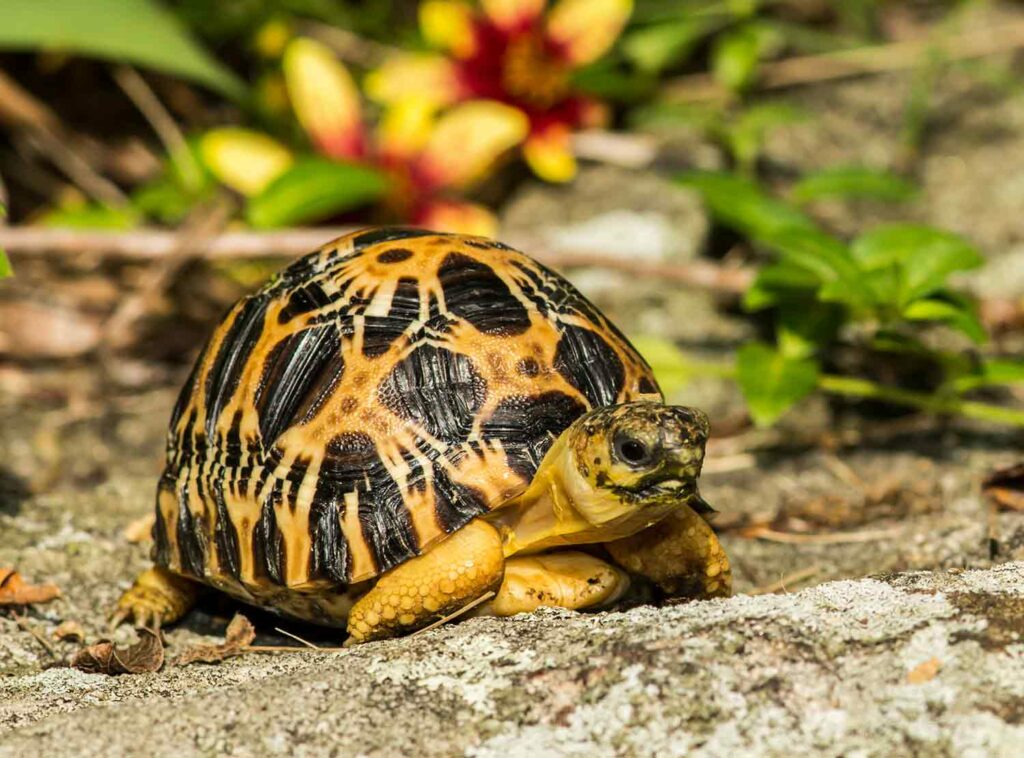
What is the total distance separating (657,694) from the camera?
5.94ft

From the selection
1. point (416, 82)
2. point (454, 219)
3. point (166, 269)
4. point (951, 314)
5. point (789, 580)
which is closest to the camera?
point (789, 580)

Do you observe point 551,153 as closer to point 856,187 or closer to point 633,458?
point 856,187

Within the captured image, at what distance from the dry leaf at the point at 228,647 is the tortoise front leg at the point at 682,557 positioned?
0.78 meters

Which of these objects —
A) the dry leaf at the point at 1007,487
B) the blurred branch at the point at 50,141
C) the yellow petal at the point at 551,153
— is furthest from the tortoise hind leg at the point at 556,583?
the blurred branch at the point at 50,141

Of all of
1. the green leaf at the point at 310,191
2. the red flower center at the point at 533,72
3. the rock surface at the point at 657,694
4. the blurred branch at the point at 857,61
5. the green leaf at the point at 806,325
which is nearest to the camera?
the rock surface at the point at 657,694

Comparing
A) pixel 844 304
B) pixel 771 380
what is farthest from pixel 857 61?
pixel 771 380

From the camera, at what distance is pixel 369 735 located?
5.98 ft

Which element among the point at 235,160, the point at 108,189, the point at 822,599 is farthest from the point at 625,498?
the point at 108,189

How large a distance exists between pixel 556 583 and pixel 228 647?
665 mm

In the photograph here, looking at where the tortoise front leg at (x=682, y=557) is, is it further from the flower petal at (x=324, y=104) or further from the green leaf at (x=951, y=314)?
the flower petal at (x=324, y=104)

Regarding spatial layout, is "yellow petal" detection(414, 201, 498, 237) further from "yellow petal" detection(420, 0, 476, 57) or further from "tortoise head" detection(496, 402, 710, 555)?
"tortoise head" detection(496, 402, 710, 555)

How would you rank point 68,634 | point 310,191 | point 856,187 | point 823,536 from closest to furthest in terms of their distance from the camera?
point 68,634 → point 823,536 → point 856,187 → point 310,191

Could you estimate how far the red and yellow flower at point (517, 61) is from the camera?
4.78 metres

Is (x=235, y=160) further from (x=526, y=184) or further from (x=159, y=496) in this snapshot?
(x=159, y=496)
